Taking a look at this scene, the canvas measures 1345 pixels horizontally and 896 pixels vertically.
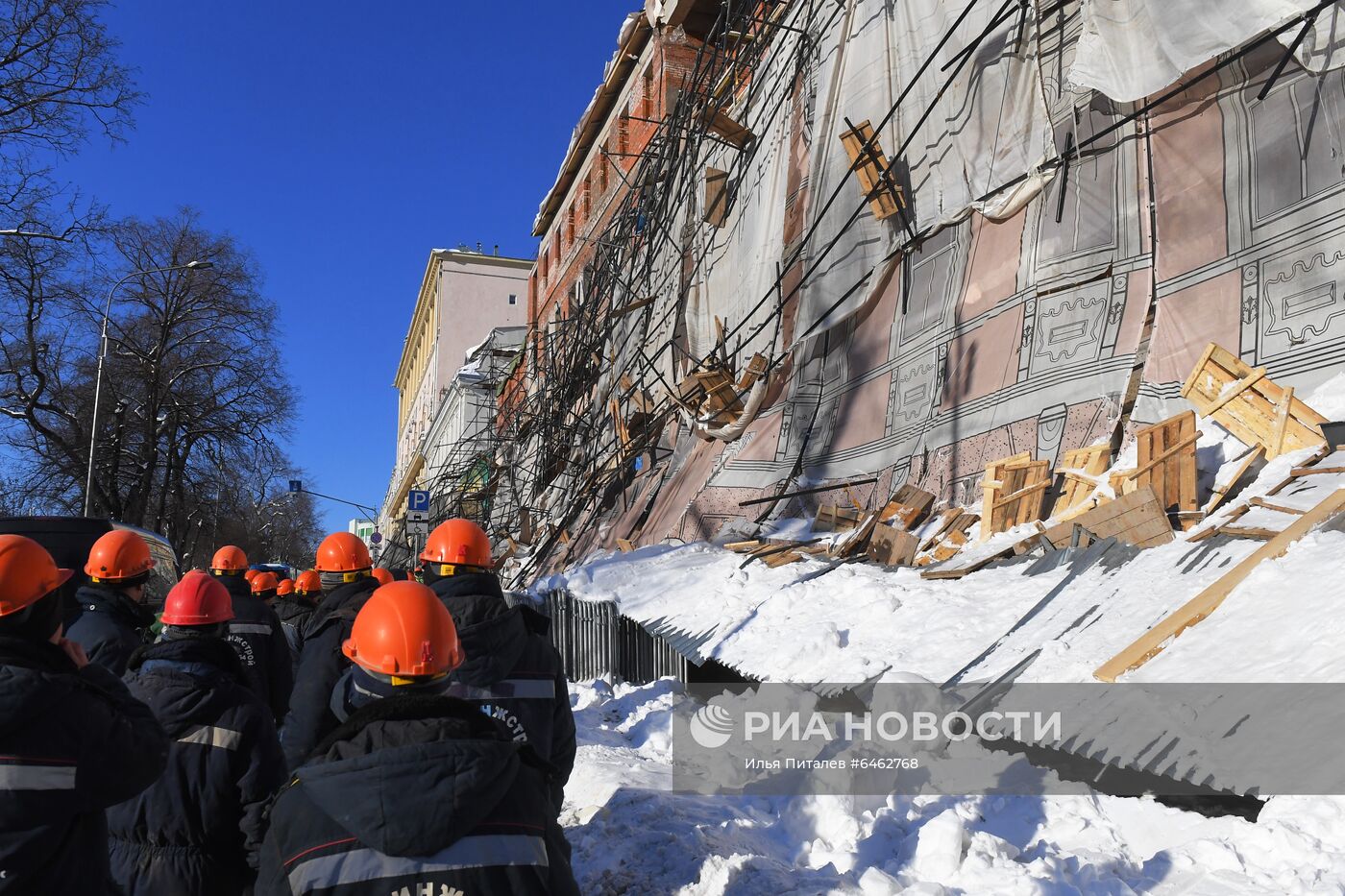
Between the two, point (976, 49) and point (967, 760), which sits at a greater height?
point (976, 49)

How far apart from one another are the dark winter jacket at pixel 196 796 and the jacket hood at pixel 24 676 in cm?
69

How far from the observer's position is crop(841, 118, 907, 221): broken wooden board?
10.1 metres

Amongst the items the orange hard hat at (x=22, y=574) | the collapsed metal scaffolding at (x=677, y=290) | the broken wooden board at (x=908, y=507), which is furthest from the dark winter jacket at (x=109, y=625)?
the collapsed metal scaffolding at (x=677, y=290)

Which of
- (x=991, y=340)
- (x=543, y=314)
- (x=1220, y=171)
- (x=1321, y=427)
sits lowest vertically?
(x=1321, y=427)

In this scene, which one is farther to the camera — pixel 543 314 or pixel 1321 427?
pixel 543 314

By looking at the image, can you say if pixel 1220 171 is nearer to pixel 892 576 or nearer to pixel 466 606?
pixel 892 576

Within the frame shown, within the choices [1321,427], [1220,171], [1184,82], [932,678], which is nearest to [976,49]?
[1184,82]

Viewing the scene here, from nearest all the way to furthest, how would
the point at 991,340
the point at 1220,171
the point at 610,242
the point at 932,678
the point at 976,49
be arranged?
the point at 932,678, the point at 1220,171, the point at 991,340, the point at 976,49, the point at 610,242

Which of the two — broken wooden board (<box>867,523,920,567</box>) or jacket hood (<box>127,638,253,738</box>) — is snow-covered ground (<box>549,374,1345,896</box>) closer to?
broken wooden board (<box>867,523,920,567</box>)

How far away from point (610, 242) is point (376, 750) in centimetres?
1807

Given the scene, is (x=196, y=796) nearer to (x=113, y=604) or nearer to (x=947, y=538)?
(x=113, y=604)

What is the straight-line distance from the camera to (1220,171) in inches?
279

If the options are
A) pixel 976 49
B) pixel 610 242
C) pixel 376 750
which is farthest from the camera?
pixel 610 242

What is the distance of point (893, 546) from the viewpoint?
739 centimetres
